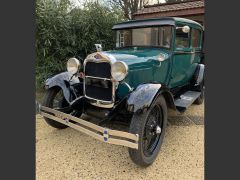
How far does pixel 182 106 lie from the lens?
375 centimetres

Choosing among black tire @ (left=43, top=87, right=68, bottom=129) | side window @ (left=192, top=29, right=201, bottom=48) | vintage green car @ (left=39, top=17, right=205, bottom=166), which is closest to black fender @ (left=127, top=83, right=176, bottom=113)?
vintage green car @ (left=39, top=17, right=205, bottom=166)

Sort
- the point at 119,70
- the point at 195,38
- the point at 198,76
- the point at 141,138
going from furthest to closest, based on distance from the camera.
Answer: the point at 198,76 → the point at 195,38 → the point at 119,70 → the point at 141,138

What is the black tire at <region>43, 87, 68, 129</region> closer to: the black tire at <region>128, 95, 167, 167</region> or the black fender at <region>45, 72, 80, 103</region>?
the black fender at <region>45, 72, 80, 103</region>

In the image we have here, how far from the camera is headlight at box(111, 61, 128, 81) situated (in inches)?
113

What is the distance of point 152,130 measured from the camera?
303cm

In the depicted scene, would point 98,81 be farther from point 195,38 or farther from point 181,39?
point 195,38

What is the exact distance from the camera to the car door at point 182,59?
156 inches

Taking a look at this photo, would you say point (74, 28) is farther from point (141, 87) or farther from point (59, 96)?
point (141, 87)

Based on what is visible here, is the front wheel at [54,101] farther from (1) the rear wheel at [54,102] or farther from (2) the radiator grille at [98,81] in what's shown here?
(2) the radiator grille at [98,81]

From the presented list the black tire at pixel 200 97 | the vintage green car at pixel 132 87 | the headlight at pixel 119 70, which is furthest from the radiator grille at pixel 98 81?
the black tire at pixel 200 97

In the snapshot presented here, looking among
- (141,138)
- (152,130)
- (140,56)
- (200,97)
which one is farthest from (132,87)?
(200,97)

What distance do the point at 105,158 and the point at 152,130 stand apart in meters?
0.75

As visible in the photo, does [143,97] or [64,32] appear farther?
[64,32]

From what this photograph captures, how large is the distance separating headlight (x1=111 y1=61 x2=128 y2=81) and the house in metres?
5.89
